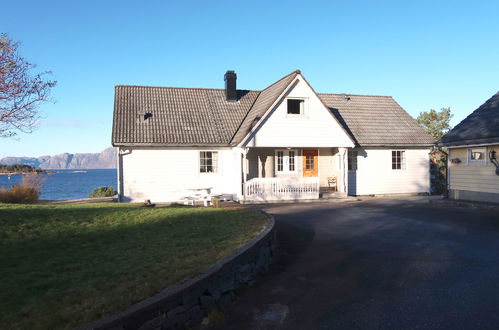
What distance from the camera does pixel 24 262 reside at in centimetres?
632

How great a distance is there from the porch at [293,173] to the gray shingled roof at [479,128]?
16.6 feet

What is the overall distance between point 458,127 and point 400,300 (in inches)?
614

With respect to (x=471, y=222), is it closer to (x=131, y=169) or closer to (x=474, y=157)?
(x=474, y=157)

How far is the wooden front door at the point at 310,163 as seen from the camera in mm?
21719

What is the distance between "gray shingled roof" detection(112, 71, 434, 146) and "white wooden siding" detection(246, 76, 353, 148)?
0.64 meters

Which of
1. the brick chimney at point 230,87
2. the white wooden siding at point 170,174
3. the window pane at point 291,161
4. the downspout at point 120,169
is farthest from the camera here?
the brick chimney at point 230,87

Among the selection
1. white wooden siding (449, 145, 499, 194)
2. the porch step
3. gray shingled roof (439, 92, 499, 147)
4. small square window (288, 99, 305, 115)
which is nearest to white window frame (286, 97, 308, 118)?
small square window (288, 99, 305, 115)

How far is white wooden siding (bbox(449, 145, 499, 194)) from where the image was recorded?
15930 millimetres

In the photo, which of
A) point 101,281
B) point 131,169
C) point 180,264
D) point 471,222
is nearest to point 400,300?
point 180,264

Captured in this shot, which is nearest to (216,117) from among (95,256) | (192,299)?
(95,256)

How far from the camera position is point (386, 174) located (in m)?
22.3

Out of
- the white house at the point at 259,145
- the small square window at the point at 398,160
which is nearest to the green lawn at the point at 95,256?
the white house at the point at 259,145

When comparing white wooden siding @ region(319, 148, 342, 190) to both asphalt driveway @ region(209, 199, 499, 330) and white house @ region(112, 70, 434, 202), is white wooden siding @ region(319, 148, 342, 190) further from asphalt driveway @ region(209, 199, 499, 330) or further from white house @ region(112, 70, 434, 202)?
asphalt driveway @ region(209, 199, 499, 330)

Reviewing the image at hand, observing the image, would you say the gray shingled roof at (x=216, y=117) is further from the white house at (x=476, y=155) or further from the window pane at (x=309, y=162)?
the white house at (x=476, y=155)
